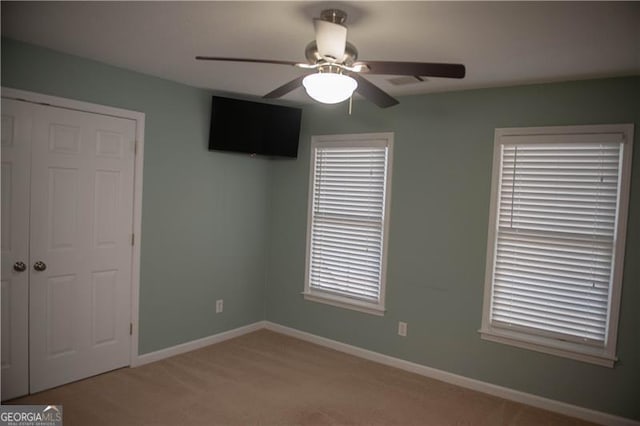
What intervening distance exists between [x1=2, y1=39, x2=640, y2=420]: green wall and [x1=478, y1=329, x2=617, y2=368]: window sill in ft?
0.19

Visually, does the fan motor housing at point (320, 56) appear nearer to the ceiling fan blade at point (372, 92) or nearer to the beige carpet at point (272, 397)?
the ceiling fan blade at point (372, 92)

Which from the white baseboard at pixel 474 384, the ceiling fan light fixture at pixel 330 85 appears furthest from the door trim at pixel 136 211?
the ceiling fan light fixture at pixel 330 85

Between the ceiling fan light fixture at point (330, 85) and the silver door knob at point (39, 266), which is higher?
the ceiling fan light fixture at point (330, 85)

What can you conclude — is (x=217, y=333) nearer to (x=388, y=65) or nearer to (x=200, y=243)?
(x=200, y=243)

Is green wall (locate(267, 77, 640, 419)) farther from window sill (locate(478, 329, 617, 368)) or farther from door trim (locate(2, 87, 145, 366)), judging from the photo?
door trim (locate(2, 87, 145, 366))

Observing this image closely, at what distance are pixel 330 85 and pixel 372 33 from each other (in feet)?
2.05

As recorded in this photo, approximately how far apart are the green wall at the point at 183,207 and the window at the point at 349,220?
0.67 m

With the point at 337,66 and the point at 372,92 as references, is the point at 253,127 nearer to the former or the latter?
the point at 372,92

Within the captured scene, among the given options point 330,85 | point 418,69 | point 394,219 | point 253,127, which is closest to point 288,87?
point 330,85

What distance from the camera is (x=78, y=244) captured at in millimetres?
3295

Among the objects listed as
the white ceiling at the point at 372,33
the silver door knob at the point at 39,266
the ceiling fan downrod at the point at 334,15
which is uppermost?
the white ceiling at the point at 372,33

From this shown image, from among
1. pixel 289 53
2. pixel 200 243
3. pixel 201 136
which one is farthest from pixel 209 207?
pixel 289 53

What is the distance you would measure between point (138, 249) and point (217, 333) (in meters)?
1.27

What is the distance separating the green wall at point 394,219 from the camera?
3086 millimetres
